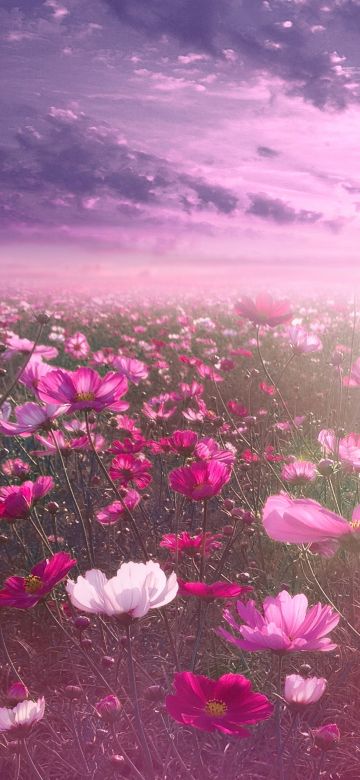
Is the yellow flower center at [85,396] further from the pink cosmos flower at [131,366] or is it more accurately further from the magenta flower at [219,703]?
the pink cosmos flower at [131,366]

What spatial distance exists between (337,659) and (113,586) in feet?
3.08

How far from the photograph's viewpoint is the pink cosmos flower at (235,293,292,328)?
6.50 feet

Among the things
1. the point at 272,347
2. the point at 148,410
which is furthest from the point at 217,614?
the point at 272,347

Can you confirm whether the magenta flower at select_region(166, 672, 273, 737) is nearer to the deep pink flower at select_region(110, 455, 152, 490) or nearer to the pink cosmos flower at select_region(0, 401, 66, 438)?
the pink cosmos flower at select_region(0, 401, 66, 438)

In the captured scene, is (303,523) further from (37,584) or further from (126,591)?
(37,584)

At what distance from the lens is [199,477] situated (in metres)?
1.17

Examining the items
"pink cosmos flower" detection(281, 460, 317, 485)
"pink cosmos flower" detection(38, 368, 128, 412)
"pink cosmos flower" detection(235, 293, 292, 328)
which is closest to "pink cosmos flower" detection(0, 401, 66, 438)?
"pink cosmos flower" detection(38, 368, 128, 412)

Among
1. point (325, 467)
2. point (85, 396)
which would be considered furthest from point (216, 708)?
point (325, 467)

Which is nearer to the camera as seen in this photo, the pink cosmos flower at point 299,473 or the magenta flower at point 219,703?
the magenta flower at point 219,703

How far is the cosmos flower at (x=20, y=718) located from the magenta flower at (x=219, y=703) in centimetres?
31

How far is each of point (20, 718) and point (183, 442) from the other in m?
0.64

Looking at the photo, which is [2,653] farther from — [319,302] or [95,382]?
[319,302]

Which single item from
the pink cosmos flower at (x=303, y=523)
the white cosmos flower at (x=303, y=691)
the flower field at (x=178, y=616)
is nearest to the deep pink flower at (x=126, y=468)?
the flower field at (x=178, y=616)

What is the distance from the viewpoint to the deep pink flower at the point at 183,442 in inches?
56.9
